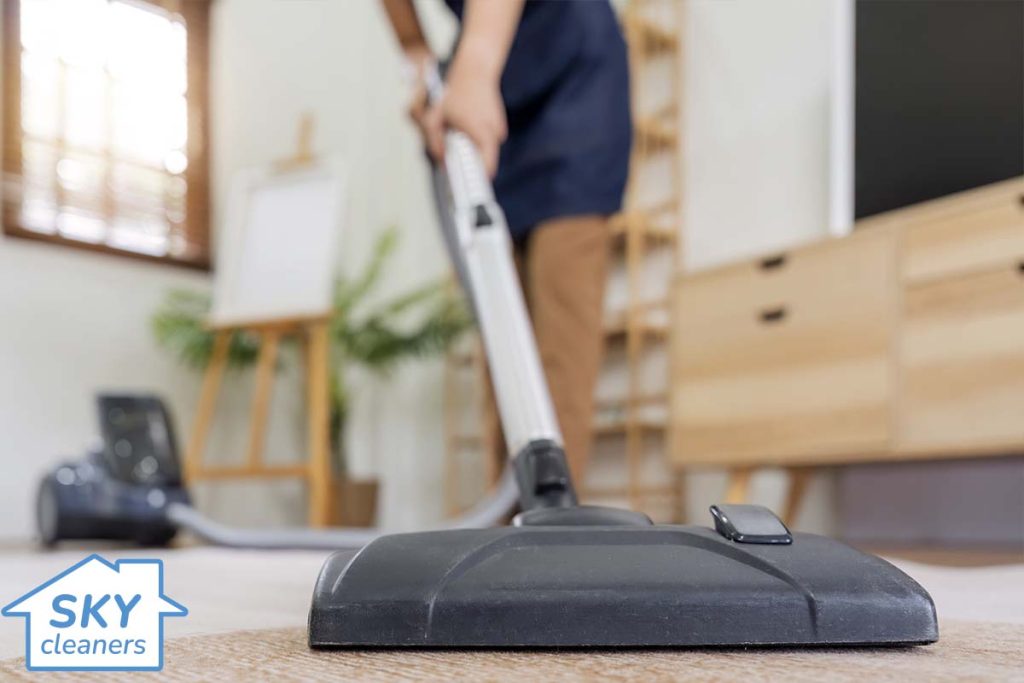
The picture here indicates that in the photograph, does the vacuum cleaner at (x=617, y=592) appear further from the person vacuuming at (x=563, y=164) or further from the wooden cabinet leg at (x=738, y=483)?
the wooden cabinet leg at (x=738, y=483)

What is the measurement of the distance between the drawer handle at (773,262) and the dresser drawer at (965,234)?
276 mm

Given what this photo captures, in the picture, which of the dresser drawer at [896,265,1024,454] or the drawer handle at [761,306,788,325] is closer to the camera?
the dresser drawer at [896,265,1024,454]

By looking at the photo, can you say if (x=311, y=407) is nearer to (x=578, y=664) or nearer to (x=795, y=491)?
(x=795, y=491)

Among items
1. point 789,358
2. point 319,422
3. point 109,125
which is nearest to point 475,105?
point 789,358

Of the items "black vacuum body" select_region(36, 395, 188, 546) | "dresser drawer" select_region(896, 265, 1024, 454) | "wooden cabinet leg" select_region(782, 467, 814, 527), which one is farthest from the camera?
"black vacuum body" select_region(36, 395, 188, 546)

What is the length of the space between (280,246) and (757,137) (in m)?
1.50

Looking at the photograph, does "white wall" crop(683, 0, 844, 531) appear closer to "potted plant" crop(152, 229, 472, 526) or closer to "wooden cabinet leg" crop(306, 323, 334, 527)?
"potted plant" crop(152, 229, 472, 526)

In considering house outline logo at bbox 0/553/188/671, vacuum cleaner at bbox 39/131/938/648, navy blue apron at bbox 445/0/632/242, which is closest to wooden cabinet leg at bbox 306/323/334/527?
navy blue apron at bbox 445/0/632/242

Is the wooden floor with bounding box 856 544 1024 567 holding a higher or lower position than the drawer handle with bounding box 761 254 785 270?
lower

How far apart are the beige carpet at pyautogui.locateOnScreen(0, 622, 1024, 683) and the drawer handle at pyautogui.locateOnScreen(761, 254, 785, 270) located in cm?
162

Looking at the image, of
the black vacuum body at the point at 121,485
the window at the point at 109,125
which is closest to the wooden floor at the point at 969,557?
the black vacuum body at the point at 121,485

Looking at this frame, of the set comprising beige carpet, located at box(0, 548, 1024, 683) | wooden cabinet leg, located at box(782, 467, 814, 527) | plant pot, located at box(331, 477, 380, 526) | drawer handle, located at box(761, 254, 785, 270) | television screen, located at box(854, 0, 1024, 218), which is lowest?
plant pot, located at box(331, 477, 380, 526)

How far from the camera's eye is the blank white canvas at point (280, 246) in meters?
3.17

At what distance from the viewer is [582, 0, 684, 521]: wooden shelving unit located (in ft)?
9.26
